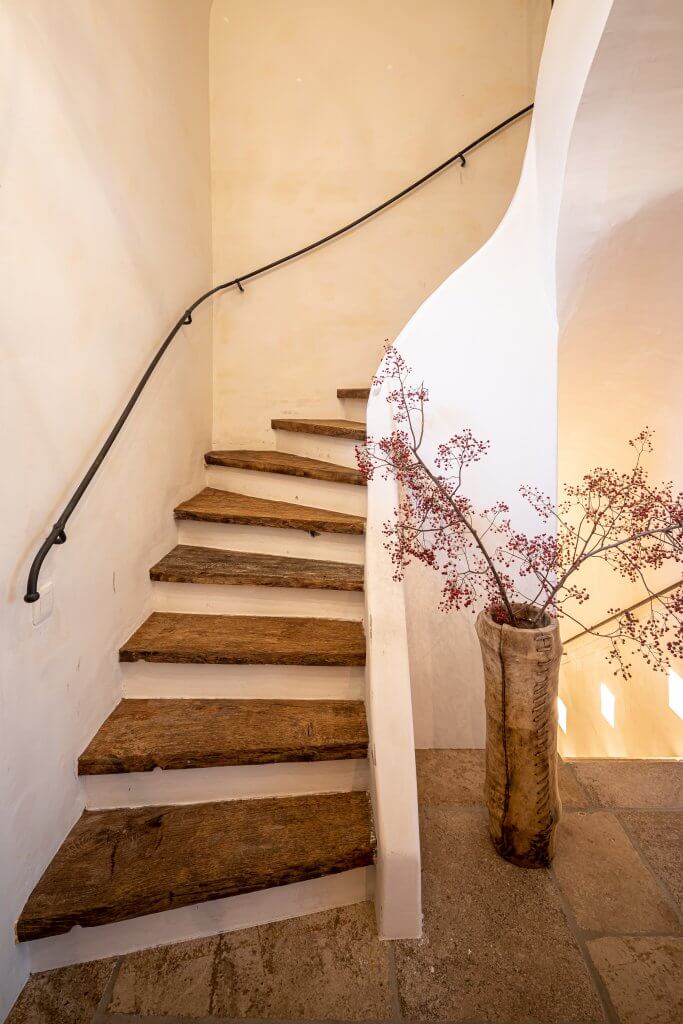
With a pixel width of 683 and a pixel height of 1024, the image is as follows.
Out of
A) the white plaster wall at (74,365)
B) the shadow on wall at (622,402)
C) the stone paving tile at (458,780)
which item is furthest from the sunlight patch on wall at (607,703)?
the white plaster wall at (74,365)

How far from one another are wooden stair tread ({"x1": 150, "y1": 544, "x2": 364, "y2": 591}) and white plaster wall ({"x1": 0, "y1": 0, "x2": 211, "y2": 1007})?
97 millimetres

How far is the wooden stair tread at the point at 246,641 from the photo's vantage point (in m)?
1.55

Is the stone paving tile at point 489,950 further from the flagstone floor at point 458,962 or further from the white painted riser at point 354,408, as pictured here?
the white painted riser at point 354,408

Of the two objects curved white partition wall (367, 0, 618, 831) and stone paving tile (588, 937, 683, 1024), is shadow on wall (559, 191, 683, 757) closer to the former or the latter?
curved white partition wall (367, 0, 618, 831)

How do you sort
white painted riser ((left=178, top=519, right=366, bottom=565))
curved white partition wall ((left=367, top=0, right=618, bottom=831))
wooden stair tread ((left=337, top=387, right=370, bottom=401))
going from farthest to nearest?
wooden stair tread ((left=337, top=387, right=370, bottom=401))
white painted riser ((left=178, top=519, right=366, bottom=565))
curved white partition wall ((left=367, top=0, right=618, bottom=831))

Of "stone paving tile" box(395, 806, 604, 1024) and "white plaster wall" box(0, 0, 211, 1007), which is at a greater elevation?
"white plaster wall" box(0, 0, 211, 1007)

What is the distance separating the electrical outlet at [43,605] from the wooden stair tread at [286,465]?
3.55 feet

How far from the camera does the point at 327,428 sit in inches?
89.4

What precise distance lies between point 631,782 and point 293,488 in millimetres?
1597

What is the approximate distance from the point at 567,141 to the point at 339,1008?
214cm

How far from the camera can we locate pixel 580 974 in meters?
1.09

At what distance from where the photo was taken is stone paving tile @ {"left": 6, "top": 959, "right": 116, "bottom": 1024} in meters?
1.02

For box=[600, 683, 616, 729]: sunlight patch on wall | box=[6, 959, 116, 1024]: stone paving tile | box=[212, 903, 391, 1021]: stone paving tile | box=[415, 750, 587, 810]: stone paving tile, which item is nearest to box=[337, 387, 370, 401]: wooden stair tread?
box=[415, 750, 587, 810]: stone paving tile

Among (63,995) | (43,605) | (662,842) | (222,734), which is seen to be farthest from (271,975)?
(662,842)
